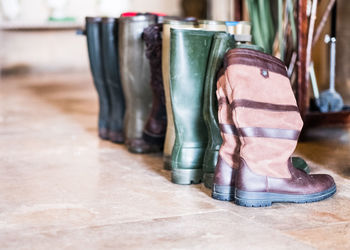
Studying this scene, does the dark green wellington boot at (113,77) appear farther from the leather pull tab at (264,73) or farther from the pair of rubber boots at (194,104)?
the leather pull tab at (264,73)

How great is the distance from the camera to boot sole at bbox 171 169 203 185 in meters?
2.23

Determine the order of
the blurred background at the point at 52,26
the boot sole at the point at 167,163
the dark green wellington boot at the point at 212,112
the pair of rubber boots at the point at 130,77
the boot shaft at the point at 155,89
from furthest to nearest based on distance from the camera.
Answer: the blurred background at the point at 52,26, the pair of rubber boots at the point at 130,77, the boot shaft at the point at 155,89, the boot sole at the point at 167,163, the dark green wellington boot at the point at 212,112

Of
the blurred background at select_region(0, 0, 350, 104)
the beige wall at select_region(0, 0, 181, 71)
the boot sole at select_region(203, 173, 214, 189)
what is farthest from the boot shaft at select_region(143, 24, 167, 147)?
the beige wall at select_region(0, 0, 181, 71)

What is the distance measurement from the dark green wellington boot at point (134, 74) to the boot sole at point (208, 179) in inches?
28.5

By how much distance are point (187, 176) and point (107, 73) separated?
1.09 meters

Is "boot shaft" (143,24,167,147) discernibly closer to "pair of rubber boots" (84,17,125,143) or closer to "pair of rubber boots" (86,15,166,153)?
"pair of rubber boots" (86,15,166,153)

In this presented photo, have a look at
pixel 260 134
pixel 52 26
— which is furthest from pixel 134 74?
pixel 52 26

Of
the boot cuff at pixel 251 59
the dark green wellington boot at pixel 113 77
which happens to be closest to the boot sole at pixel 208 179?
the boot cuff at pixel 251 59

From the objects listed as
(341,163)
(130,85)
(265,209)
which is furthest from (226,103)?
(130,85)

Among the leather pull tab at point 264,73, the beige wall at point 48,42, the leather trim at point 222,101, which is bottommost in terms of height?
the beige wall at point 48,42

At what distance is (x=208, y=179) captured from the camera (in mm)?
2162

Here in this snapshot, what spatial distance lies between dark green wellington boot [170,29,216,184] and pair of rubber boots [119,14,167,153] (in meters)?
0.43

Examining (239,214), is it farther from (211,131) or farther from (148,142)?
(148,142)

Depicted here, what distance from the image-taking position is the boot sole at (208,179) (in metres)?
2.14
